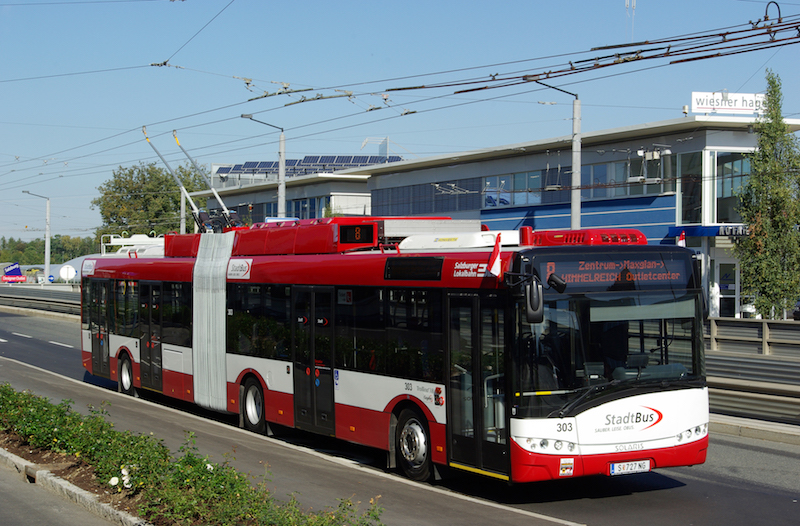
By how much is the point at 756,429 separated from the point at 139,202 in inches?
3032

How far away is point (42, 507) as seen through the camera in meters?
7.96

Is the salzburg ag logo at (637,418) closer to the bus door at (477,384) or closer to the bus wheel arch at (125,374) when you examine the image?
the bus door at (477,384)

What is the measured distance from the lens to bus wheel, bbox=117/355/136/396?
688 inches

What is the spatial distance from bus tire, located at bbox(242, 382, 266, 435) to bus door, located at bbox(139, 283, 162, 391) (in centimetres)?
341

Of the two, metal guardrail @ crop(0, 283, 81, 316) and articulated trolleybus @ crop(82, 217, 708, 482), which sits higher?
articulated trolleybus @ crop(82, 217, 708, 482)

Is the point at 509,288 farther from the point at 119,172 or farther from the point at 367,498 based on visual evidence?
the point at 119,172

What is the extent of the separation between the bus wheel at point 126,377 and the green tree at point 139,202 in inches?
2453

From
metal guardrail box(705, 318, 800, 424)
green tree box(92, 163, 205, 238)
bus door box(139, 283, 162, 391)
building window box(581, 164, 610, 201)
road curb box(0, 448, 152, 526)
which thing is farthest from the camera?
green tree box(92, 163, 205, 238)

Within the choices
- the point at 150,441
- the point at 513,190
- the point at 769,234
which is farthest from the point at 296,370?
the point at 513,190

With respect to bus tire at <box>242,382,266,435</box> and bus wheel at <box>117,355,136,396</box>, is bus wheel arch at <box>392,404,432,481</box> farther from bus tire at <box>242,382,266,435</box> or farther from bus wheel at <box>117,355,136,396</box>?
bus wheel at <box>117,355,136,396</box>

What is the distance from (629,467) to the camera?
26.8ft

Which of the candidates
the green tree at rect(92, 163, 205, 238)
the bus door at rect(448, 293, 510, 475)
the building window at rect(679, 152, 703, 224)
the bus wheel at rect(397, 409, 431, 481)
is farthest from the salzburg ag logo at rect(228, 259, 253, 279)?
the green tree at rect(92, 163, 205, 238)

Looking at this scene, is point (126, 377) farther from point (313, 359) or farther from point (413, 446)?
point (413, 446)

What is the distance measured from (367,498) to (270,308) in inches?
188
